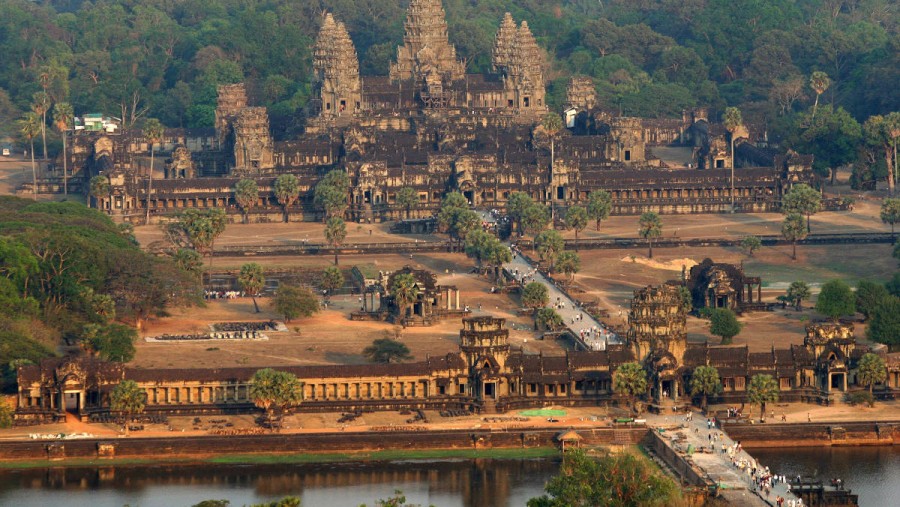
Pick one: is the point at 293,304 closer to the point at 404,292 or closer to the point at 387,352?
the point at 404,292

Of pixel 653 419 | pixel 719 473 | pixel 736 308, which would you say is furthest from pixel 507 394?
pixel 736 308

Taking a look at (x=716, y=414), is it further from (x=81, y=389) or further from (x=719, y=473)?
(x=81, y=389)

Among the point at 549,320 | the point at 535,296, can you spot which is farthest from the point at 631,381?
the point at 535,296

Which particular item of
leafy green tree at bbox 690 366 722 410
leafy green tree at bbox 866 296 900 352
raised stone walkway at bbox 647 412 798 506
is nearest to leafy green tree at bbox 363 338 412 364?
raised stone walkway at bbox 647 412 798 506

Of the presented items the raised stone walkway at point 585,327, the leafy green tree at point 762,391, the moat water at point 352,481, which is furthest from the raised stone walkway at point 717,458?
the raised stone walkway at point 585,327

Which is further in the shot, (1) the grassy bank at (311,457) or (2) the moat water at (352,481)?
(1) the grassy bank at (311,457)

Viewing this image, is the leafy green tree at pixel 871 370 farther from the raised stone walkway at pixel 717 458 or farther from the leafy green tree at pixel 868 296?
the leafy green tree at pixel 868 296
